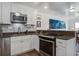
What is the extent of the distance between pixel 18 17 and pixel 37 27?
320mm

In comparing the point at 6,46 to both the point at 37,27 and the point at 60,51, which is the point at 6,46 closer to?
the point at 37,27

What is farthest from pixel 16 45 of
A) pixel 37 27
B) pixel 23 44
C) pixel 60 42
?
pixel 60 42

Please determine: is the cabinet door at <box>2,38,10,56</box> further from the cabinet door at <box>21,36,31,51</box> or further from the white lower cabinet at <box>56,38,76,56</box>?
the white lower cabinet at <box>56,38,76,56</box>

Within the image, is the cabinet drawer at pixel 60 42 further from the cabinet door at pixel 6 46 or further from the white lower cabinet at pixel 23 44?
the cabinet door at pixel 6 46

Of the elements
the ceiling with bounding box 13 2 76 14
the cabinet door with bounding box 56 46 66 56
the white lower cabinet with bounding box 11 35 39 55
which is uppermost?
the ceiling with bounding box 13 2 76 14

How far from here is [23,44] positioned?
1.73 m

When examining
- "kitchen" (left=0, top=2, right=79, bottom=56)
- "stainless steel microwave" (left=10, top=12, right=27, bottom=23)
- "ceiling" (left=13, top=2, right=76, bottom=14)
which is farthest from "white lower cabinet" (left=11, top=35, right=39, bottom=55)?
"ceiling" (left=13, top=2, right=76, bottom=14)

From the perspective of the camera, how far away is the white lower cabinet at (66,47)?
1688mm

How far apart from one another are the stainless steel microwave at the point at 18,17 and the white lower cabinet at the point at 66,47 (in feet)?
1.97

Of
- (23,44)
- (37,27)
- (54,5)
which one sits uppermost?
(54,5)

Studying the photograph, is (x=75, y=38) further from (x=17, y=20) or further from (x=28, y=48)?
(x=17, y=20)

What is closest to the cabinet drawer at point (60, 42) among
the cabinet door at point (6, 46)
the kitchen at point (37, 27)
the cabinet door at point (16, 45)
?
the kitchen at point (37, 27)

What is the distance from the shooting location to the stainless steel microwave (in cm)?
167

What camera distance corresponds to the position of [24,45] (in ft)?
5.68
